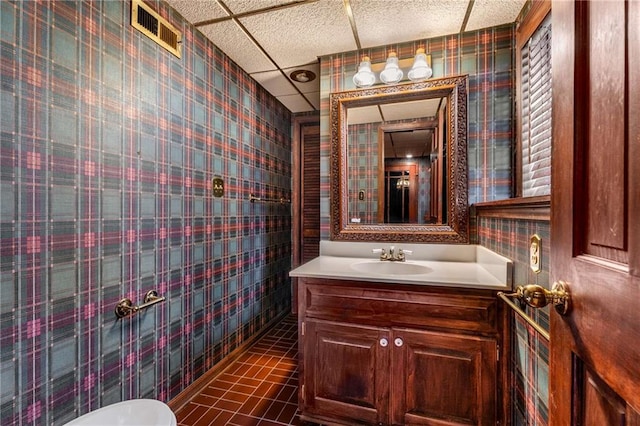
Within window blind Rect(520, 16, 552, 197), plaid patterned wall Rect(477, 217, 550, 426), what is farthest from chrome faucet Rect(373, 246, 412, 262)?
window blind Rect(520, 16, 552, 197)

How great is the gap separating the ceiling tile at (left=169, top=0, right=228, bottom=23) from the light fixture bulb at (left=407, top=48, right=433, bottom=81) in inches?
46.4

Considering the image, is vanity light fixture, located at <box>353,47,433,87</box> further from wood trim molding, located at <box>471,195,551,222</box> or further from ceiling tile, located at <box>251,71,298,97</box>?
wood trim molding, located at <box>471,195,551,222</box>

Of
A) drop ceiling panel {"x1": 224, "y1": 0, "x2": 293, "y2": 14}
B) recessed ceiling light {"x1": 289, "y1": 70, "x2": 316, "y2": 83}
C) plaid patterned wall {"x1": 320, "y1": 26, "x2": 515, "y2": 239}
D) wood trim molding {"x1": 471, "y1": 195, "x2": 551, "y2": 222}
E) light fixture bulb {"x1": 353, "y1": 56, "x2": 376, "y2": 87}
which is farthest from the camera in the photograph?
recessed ceiling light {"x1": 289, "y1": 70, "x2": 316, "y2": 83}

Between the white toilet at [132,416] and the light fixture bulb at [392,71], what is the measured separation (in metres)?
2.08

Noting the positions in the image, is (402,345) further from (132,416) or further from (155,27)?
(155,27)

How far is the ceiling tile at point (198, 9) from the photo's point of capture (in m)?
1.64

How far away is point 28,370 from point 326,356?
1.20 m

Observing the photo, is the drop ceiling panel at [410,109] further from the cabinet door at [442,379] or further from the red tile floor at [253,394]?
the red tile floor at [253,394]

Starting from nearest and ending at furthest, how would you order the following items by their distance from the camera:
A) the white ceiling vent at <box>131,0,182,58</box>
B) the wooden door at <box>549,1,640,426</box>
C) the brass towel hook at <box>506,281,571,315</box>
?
1. the wooden door at <box>549,1,640,426</box>
2. the brass towel hook at <box>506,281,571,315</box>
3. the white ceiling vent at <box>131,0,182,58</box>

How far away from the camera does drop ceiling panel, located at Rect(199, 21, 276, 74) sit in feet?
6.12

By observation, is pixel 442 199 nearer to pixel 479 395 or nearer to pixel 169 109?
pixel 479 395

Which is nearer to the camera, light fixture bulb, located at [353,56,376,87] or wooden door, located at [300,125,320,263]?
→ light fixture bulb, located at [353,56,376,87]

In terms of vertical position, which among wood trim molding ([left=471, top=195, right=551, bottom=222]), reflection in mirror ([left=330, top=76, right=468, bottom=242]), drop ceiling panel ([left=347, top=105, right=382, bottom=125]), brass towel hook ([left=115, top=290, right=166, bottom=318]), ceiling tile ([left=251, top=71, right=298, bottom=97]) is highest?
ceiling tile ([left=251, top=71, right=298, bottom=97])

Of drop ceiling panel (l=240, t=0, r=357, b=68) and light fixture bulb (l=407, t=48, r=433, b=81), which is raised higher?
drop ceiling panel (l=240, t=0, r=357, b=68)
